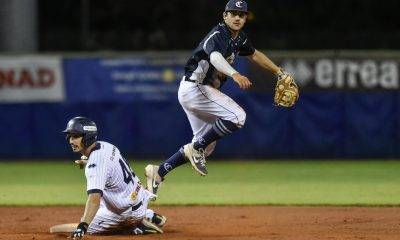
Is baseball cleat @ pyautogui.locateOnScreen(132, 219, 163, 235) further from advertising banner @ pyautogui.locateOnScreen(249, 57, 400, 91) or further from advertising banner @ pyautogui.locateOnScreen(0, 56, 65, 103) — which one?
advertising banner @ pyautogui.locateOnScreen(0, 56, 65, 103)

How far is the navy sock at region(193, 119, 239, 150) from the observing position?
10.4 m

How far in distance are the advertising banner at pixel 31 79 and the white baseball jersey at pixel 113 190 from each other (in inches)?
393

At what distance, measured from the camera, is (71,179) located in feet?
52.7

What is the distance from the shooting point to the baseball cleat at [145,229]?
9398 mm

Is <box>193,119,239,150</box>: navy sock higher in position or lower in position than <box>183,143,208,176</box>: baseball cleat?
higher

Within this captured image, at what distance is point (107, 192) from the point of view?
9.02m

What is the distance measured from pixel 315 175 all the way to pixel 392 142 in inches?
126

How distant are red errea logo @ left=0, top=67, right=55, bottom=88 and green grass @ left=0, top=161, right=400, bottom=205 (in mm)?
1570

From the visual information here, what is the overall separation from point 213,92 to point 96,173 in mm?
2285

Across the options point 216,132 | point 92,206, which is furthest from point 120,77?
point 92,206

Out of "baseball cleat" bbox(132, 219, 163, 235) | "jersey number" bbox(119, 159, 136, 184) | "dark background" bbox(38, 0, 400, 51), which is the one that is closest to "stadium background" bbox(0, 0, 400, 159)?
"dark background" bbox(38, 0, 400, 51)

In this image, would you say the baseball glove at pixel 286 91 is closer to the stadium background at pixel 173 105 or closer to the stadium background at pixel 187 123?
the stadium background at pixel 187 123

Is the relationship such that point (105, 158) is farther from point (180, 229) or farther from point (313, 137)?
point (313, 137)

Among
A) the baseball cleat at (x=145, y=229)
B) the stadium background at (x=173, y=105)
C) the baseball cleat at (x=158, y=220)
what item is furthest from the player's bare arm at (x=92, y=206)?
the stadium background at (x=173, y=105)
